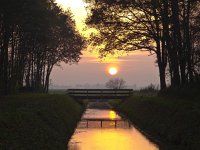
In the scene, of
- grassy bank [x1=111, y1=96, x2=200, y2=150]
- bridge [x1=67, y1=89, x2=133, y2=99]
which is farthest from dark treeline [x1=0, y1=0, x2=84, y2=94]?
grassy bank [x1=111, y1=96, x2=200, y2=150]

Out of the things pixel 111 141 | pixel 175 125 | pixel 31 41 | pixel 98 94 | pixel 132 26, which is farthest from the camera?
pixel 98 94

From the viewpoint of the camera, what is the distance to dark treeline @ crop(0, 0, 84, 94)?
149ft

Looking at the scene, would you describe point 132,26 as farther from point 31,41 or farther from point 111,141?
point 111,141

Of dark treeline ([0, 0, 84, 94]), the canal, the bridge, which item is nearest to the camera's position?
the canal

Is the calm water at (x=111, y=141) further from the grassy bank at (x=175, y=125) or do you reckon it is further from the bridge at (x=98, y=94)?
the bridge at (x=98, y=94)

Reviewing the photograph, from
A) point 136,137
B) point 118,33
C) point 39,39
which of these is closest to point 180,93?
point 136,137

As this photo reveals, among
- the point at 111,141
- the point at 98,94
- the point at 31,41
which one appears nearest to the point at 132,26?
the point at 31,41

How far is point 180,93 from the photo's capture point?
3547 centimetres

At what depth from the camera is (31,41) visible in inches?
2281

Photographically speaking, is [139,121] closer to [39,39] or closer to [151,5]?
[151,5]

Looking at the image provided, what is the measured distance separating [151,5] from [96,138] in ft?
60.4

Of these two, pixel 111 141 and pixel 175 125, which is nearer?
pixel 175 125

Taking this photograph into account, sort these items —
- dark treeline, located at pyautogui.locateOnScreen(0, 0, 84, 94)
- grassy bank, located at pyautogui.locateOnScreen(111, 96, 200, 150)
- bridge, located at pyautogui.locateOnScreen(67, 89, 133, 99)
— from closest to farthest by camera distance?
grassy bank, located at pyautogui.locateOnScreen(111, 96, 200, 150)
dark treeline, located at pyautogui.locateOnScreen(0, 0, 84, 94)
bridge, located at pyautogui.locateOnScreen(67, 89, 133, 99)

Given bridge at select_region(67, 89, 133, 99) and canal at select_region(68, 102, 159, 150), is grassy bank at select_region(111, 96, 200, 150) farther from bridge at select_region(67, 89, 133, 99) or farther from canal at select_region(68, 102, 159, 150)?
bridge at select_region(67, 89, 133, 99)
